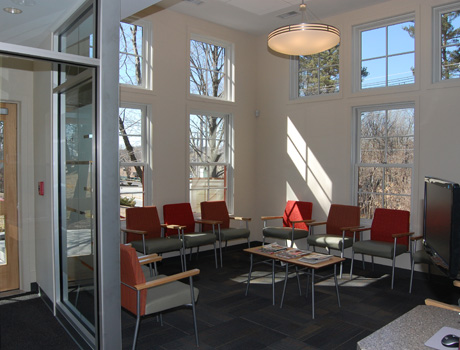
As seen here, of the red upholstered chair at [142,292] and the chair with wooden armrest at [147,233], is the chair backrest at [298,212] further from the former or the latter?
the red upholstered chair at [142,292]

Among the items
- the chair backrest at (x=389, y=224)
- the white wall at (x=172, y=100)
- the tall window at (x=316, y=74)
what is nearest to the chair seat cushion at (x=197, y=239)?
the white wall at (x=172, y=100)

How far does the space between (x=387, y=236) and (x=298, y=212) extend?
1.47 meters

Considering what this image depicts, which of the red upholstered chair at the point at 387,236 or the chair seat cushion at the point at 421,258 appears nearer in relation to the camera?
the chair seat cushion at the point at 421,258

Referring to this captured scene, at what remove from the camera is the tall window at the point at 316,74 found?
6340mm

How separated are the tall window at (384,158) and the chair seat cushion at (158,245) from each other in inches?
113

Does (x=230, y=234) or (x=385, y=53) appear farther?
(x=230, y=234)

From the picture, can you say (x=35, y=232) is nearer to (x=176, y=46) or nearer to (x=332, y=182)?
(x=176, y=46)

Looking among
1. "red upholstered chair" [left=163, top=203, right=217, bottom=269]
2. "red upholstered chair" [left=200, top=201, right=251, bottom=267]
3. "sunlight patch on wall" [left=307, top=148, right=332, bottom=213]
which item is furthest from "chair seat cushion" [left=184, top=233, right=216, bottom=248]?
"sunlight patch on wall" [left=307, top=148, right=332, bottom=213]

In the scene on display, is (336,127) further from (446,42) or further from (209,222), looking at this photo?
(209,222)

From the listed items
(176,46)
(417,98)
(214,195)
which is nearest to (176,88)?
(176,46)

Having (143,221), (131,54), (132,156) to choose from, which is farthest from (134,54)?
(143,221)

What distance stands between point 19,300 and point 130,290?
1.73 m

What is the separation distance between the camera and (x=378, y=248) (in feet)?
16.3

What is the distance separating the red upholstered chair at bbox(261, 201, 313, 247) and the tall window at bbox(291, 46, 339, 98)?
190cm
